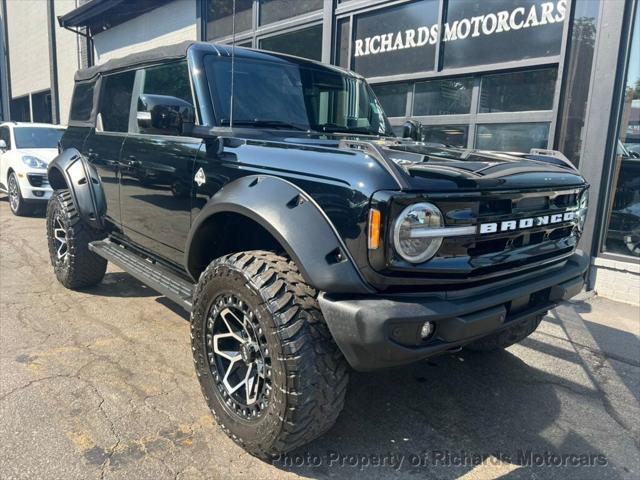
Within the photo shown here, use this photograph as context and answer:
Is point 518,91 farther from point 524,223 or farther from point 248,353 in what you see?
point 248,353

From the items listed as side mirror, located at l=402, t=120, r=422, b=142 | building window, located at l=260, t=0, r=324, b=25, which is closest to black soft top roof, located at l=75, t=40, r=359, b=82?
side mirror, located at l=402, t=120, r=422, b=142

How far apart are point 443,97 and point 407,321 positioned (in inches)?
216

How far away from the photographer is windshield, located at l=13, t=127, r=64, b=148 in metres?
9.35

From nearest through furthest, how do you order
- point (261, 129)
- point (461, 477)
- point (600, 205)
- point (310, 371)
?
point (310, 371) → point (461, 477) → point (261, 129) → point (600, 205)

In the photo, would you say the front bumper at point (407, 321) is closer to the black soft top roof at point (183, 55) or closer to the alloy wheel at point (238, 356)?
the alloy wheel at point (238, 356)

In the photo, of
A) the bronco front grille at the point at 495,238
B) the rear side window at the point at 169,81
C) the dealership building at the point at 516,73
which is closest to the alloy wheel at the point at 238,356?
the bronco front grille at the point at 495,238

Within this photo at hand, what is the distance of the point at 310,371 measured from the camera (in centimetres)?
212

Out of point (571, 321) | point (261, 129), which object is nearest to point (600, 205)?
point (571, 321)

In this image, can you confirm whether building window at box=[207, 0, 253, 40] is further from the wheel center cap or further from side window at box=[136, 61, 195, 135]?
the wheel center cap

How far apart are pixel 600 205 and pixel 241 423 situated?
4620mm

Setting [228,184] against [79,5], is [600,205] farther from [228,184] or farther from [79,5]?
[79,5]

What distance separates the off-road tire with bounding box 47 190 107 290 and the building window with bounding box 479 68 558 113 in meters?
4.70

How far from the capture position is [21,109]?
2431 cm

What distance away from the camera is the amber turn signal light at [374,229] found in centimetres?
198
